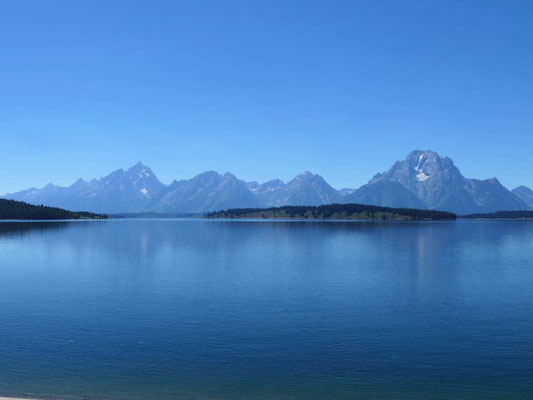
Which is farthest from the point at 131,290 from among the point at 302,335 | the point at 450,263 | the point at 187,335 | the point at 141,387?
the point at 450,263

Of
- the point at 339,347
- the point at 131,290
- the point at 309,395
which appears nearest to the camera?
the point at 309,395

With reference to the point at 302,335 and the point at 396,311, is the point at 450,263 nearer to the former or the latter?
the point at 396,311

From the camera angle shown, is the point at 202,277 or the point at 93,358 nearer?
the point at 93,358

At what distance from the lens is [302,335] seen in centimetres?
3788

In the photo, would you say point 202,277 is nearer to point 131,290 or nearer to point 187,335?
point 131,290

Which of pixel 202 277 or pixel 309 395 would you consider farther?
pixel 202 277

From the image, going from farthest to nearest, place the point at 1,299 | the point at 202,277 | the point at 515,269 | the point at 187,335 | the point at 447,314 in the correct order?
the point at 515,269 < the point at 202,277 < the point at 1,299 < the point at 447,314 < the point at 187,335

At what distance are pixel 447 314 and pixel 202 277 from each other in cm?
3609

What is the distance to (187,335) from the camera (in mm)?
37781

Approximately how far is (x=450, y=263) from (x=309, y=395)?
71998mm

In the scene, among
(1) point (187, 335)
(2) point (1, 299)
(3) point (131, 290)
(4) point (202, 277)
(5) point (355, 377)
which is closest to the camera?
(5) point (355, 377)

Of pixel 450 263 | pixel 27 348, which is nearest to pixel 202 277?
pixel 27 348

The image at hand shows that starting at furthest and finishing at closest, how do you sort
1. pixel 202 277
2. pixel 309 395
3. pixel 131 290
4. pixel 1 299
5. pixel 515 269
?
pixel 515 269
pixel 202 277
pixel 131 290
pixel 1 299
pixel 309 395

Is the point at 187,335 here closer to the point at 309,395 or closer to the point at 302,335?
the point at 302,335
